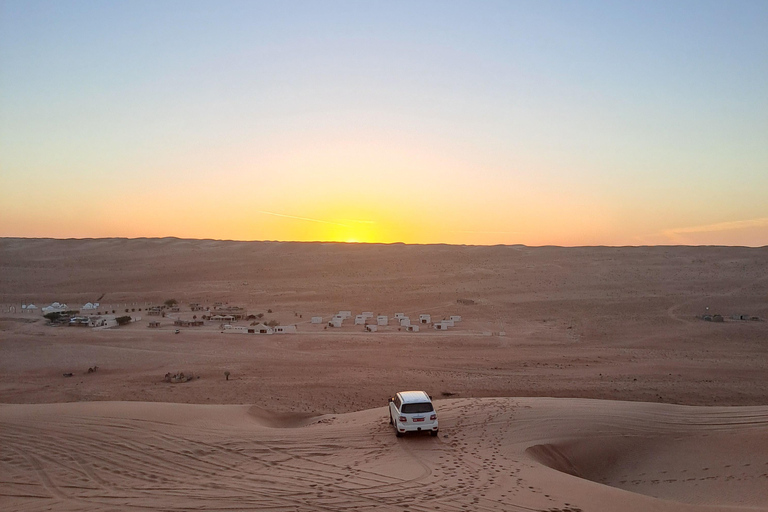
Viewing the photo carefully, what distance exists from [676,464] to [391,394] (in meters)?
11.0

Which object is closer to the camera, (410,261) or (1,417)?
(1,417)

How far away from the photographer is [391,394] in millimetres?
21828

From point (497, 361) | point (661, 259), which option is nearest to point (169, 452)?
point (497, 361)

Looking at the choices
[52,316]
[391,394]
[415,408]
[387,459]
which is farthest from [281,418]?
[52,316]

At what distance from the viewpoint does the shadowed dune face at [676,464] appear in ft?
38.1

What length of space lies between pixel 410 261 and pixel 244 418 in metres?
67.4

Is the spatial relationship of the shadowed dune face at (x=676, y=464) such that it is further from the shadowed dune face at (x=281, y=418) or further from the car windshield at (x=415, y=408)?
the shadowed dune face at (x=281, y=418)

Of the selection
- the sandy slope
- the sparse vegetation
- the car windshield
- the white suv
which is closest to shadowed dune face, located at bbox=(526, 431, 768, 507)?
the sandy slope

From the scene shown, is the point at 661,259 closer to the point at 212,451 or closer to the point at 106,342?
the point at 106,342

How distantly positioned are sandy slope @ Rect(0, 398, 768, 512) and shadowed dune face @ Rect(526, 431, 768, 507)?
0.14 ft

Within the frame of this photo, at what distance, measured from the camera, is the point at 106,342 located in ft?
107

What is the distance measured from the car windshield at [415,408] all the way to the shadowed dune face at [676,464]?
268 cm

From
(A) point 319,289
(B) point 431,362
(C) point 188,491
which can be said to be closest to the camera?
(C) point 188,491

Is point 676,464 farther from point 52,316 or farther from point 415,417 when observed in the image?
point 52,316
